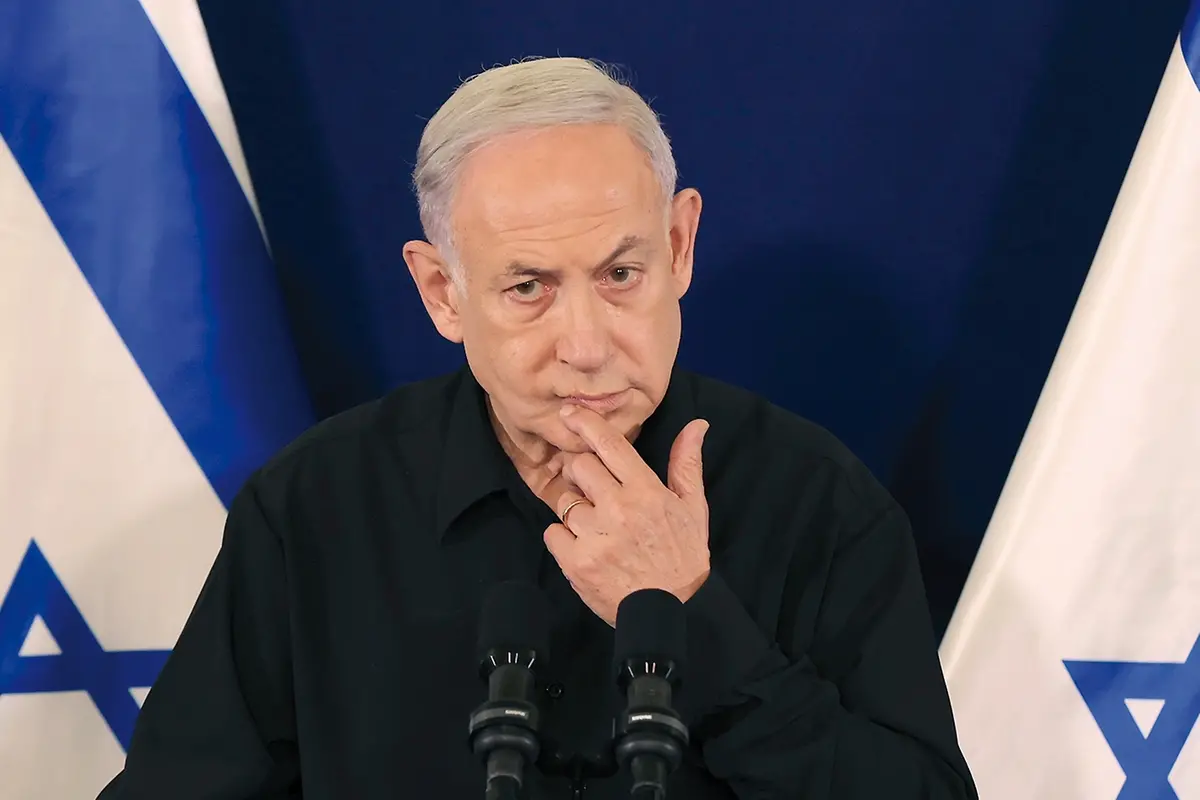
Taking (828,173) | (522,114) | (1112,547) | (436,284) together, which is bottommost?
(1112,547)

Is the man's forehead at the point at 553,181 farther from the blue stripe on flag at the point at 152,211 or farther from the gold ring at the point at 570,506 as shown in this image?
the blue stripe on flag at the point at 152,211

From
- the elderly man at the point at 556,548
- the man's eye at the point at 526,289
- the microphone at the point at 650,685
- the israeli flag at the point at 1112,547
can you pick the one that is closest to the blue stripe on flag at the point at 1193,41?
the israeli flag at the point at 1112,547

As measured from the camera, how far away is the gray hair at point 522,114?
4.25 ft

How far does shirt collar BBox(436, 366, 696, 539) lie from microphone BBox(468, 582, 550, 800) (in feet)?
1.21

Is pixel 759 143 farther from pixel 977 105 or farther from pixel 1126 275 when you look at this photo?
pixel 1126 275

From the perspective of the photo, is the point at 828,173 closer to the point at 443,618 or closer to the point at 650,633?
the point at 443,618

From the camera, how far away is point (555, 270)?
1284 mm

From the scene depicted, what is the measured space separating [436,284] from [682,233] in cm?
29

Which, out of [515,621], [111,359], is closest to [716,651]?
[515,621]

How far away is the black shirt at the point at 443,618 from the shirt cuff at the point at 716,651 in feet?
0.43

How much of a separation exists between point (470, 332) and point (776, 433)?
40cm

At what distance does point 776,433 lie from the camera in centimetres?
152

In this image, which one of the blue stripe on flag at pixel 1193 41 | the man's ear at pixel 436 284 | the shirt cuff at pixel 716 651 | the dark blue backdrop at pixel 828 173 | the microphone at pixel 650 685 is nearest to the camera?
the microphone at pixel 650 685

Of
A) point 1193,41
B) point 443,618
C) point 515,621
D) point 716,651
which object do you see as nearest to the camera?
point 515,621
